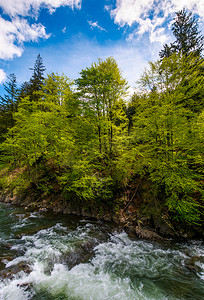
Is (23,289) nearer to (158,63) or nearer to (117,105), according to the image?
(117,105)

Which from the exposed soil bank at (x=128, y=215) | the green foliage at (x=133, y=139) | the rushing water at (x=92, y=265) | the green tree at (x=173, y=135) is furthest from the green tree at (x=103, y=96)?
the rushing water at (x=92, y=265)

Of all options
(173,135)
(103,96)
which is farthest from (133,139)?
(103,96)

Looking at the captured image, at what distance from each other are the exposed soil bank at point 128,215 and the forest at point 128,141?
31cm

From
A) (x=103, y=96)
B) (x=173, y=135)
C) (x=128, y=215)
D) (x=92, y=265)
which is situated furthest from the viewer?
(x=103, y=96)

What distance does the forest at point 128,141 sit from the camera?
7.23 metres

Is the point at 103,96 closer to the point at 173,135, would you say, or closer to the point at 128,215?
the point at 173,135

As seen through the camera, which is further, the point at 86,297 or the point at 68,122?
the point at 68,122

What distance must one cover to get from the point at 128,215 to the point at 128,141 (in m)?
5.18

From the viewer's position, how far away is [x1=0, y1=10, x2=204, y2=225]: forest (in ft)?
23.7

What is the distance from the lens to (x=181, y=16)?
16969 mm

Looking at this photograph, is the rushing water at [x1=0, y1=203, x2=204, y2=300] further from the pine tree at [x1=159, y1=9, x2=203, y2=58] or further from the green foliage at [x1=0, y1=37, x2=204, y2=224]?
the pine tree at [x1=159, y1=9, x2=203, y2=58]

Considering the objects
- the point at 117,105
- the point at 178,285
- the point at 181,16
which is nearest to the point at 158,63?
the point at 117,105

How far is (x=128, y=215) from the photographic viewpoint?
894 centimetres

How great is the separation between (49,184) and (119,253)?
352 inches
